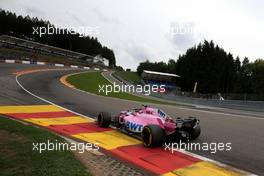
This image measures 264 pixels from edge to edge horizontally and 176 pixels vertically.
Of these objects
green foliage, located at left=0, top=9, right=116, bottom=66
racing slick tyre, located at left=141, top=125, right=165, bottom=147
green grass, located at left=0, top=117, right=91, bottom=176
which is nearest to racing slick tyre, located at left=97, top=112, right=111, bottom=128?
green grass, located at left=0, top=117, right=91, bottom=176

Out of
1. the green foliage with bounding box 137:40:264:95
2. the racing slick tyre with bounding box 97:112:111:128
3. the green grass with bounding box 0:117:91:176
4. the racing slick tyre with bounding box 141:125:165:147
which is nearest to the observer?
the green grass with bounding box 0:117:91:176

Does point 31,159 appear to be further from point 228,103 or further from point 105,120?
point 228,103

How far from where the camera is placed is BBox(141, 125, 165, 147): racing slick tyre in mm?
8188

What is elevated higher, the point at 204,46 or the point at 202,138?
the point at 204,46

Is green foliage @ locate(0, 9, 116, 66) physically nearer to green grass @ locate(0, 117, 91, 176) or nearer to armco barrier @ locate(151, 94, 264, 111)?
armco barrier @ locate(151, 94, 264, 111)

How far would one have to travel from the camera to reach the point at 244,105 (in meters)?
27.5

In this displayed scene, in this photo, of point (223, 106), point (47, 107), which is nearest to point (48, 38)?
point (223, 106)

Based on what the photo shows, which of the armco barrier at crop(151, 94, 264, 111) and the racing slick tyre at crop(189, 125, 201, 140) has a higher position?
the racing slick tyre at crop(189, 125, 201, 140)

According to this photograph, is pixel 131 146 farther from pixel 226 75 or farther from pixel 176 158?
pixel 226 75

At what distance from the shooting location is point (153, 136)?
26.8 feet

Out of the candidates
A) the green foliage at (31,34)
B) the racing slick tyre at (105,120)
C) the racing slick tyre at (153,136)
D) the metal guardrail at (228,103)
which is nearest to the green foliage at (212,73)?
the metal guardrail at (228,103)

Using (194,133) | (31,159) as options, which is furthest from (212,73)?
(31,159)

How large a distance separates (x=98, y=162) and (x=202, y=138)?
394 cm

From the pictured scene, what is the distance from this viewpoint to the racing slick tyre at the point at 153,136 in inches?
322
